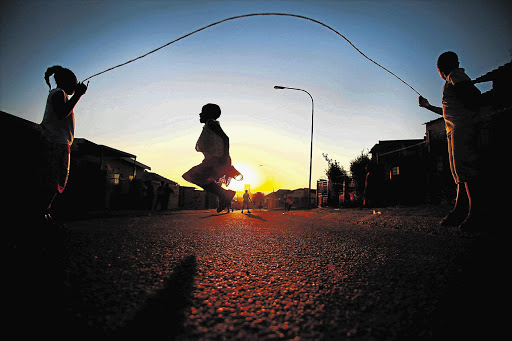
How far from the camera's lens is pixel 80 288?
3.29 feet

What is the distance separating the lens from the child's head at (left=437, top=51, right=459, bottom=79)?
3315mm

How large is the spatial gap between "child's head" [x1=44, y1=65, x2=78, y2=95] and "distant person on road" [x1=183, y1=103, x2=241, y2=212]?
229 centimetres

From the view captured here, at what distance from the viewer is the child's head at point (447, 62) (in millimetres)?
3315

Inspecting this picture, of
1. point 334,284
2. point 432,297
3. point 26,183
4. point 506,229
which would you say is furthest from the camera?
point 26,183

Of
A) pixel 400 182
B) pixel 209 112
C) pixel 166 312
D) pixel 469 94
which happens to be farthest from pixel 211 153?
pixel 400 182

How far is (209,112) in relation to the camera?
5.45 metres

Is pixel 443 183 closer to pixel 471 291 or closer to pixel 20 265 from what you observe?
pixel 471 291

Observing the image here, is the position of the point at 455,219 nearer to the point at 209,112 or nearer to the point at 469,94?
the point at 469,94

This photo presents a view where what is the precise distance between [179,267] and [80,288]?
0.51m

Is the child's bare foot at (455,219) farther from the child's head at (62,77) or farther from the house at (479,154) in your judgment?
the child's head at (62,77)

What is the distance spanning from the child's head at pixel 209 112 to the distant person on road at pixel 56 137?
2425 mm

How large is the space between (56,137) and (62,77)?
836 millimetres

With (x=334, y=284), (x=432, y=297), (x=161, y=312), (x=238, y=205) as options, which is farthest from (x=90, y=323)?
(x=238, y=205)

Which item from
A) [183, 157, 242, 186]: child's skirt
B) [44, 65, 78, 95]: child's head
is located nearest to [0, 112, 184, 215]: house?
[44, 65, 78, 95]: child's head
